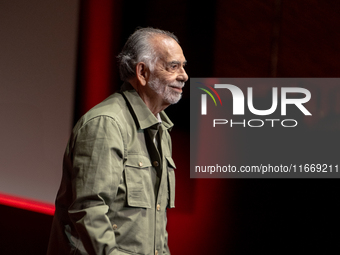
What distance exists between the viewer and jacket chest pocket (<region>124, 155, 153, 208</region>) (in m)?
1.36

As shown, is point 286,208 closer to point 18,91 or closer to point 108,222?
point 108,222

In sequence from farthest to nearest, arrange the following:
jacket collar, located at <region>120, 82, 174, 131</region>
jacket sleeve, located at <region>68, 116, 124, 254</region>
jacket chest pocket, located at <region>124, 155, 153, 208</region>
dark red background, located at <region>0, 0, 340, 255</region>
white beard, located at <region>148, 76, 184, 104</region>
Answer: dark red background, located at <region>0, 0, 340, 255</region> → white beard, located at <region>148, 76, 184, 104</region> → jacket collar, located at <region>120, 82, 174, 131</region> → jacket chest pocket, located at <region>124, 155, 153, 208</region> → jacket sleeve, located at <region>68, 116, 124, 254</region>

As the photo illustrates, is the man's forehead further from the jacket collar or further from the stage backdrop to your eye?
the stage backdrop

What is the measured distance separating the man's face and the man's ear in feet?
0.08

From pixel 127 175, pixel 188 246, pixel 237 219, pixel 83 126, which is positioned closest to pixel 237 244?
pixel 237 219

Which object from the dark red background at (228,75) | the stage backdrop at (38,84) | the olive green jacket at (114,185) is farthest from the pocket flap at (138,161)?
the stage backdrop at (38,84)

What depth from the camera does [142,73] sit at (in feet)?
5.25

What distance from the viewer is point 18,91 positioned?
276 centimetres

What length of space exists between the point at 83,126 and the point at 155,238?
502 millimetres

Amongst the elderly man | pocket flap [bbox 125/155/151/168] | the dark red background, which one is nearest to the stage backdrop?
the dark red background

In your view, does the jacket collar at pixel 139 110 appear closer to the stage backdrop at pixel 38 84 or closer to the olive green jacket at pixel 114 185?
the olive green jacket at pixel 114 185

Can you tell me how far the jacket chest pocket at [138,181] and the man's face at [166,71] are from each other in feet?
1.00

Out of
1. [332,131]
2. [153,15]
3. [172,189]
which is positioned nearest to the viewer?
[172,189]

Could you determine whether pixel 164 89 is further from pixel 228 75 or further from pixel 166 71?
pixel 228 75
